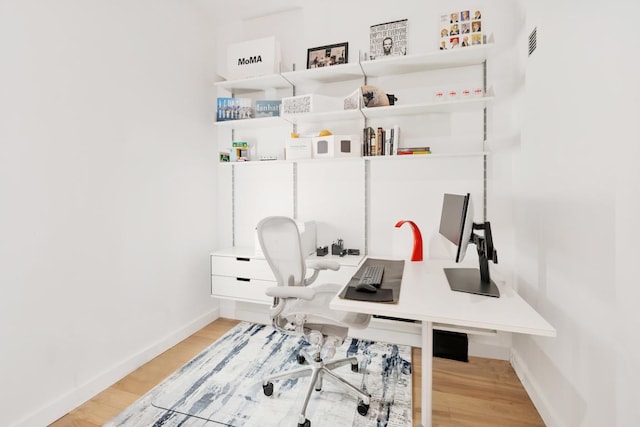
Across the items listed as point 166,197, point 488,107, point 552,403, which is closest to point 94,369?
point 166,197

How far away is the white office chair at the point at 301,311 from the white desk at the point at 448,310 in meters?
0.35

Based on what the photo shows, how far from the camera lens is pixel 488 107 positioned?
7.54 feet

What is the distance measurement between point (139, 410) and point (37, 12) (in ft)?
7.56

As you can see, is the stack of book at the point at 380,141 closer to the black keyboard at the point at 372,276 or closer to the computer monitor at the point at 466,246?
Answer: the computer monitor at the point at 466,246

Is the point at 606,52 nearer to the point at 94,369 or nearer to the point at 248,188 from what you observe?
the point at 248,188

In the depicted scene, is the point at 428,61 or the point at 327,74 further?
the point at 327,74

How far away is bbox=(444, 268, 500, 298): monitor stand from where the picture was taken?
1.40 meters

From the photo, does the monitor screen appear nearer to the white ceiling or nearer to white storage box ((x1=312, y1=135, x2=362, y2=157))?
white storage box ((x1=312, y1=135, x2=362, y2=157))

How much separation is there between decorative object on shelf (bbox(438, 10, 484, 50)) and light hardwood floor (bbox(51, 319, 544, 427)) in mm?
2398

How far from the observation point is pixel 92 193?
1.88m

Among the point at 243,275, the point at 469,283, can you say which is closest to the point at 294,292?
the point at 469,283

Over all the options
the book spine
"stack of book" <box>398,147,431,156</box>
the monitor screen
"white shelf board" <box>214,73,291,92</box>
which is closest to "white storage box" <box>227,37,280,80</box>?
"white shelf board" <box>214,73,291,92</box>

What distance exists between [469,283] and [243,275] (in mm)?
1834

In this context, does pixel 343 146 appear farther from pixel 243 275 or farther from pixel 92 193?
pixel 92 193
